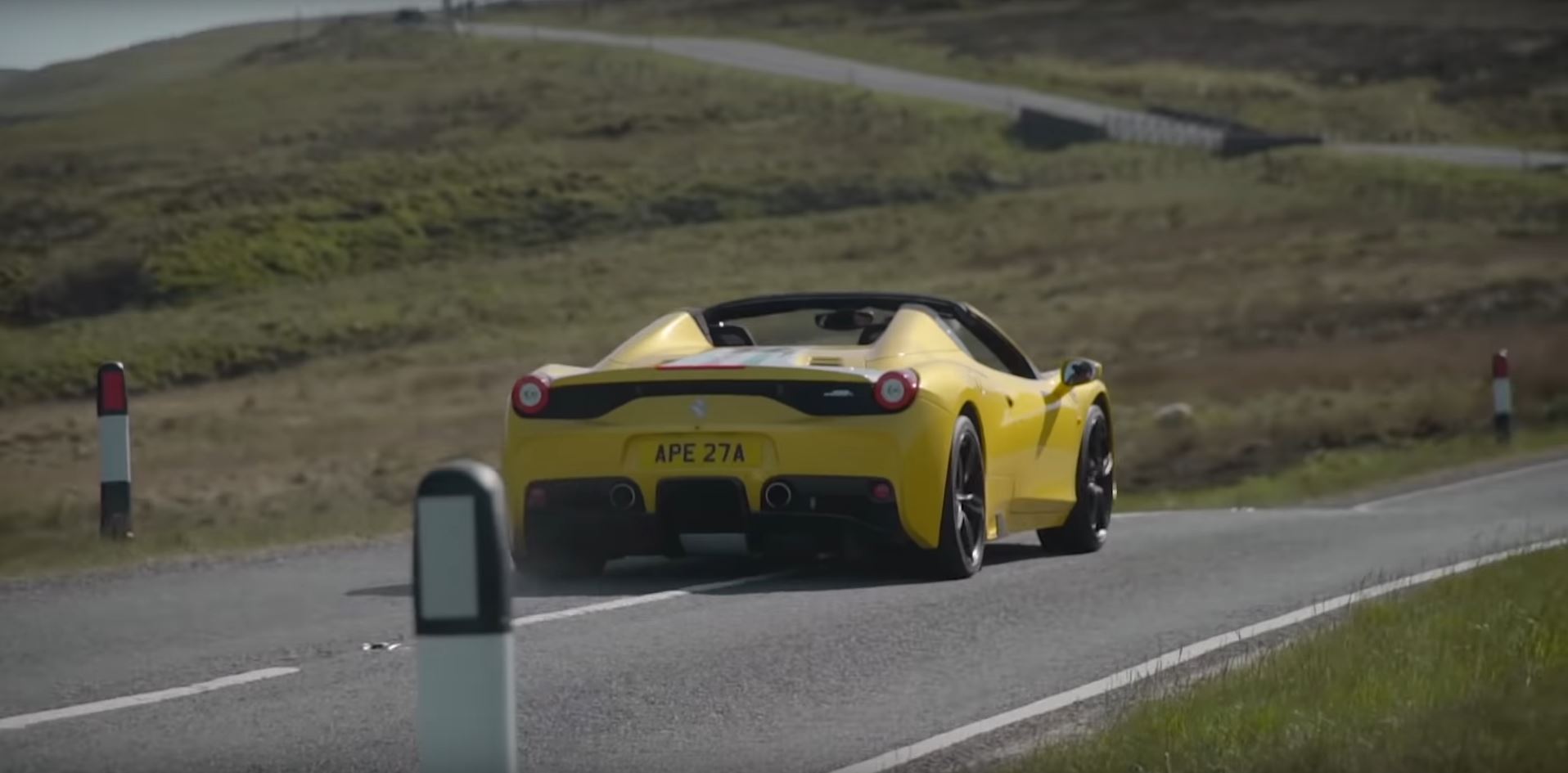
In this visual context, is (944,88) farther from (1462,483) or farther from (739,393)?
(739,393)

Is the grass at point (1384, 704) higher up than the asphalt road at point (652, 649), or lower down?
higher up

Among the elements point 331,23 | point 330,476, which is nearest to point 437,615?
point 330,476

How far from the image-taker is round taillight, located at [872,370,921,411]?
9727 millimetres

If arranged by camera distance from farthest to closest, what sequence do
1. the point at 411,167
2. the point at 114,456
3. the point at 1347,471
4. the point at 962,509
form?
the point at 411,167 → the point at 1347,471 → the point at 114,456 → the point at 962,509

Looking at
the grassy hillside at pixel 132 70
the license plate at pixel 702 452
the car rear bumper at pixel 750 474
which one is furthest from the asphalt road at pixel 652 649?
the grassy hillside at pixel 132 70

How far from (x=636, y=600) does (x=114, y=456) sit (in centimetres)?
396

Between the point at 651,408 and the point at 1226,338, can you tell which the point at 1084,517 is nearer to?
the point at 651,408

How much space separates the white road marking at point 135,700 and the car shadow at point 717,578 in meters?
2.15

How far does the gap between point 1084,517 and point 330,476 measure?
14.0 meters

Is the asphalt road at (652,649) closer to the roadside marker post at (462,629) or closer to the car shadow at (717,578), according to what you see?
the car shadow at (717,578)

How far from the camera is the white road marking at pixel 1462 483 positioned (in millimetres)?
17250

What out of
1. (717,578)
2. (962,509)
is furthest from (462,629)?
(717,578)

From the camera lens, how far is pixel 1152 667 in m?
8.31

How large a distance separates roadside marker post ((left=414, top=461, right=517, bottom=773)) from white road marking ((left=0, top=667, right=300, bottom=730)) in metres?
3.06
